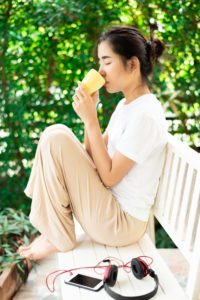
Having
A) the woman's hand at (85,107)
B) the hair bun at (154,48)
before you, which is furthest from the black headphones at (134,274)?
the hair bun at (154,48)

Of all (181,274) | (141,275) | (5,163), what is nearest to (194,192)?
(141,275)

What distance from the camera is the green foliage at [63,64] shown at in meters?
3.16

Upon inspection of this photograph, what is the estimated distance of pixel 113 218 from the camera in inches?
80.2

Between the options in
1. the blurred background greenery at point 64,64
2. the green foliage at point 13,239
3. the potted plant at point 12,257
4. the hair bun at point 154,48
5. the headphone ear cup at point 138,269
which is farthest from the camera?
the blurred background greenery at point 64,64

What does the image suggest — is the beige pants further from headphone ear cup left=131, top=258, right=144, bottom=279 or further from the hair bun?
the hair bun

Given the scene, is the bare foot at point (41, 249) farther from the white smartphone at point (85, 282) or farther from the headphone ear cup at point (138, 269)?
the headphone ear cup at point (138, 269)

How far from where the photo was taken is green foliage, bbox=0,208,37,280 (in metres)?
2.55

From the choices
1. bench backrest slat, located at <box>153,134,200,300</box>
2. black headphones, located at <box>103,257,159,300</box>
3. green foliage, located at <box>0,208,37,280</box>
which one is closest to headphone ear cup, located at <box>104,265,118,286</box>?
black headphones, located at <box>103,257,159,300</box>

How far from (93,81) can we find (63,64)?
52.0 inches

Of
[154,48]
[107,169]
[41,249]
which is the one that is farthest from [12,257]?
[154,48]

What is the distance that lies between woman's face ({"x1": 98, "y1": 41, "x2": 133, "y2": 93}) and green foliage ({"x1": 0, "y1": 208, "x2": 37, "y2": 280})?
121 cm

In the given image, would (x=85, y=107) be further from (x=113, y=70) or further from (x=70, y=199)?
(x=70, y=199)

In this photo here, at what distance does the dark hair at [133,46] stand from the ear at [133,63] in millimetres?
18

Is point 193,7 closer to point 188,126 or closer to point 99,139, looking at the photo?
point 188,126
